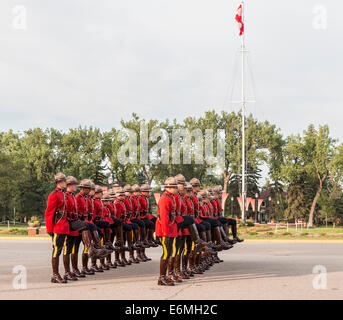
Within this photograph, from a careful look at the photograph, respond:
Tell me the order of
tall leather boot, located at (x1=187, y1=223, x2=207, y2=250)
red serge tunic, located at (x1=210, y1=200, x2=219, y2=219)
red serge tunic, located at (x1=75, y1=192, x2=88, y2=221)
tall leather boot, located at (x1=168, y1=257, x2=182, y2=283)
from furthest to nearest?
red serge tunic, located at (x1=210, y1=200, x2=219, y2=219)
red serge tunic, located at (x1=75, y1=192, x2=88, y2=221)
tall leather boot, located at (x1=187, y1=223, x2=207, y2=250)
tall leather boot, located at (x1=168, y1=257, x2=182, y2=283)

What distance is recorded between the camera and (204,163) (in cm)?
7200

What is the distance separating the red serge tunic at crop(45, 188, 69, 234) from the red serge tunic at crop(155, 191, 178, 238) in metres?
2.04

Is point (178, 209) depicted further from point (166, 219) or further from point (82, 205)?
point (82, 205)

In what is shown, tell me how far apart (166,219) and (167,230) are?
0.73 ft

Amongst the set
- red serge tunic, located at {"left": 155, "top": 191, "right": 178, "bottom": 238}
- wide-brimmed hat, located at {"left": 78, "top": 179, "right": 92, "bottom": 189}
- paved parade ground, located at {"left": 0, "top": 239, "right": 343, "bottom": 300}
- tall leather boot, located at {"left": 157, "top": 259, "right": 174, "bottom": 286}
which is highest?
wide-brimmed hat, located at {"left": 78, "top": 179, "right": 92, "bottom": 189}

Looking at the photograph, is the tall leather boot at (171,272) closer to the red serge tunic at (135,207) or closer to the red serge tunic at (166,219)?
the red serge tunic at (166,219)

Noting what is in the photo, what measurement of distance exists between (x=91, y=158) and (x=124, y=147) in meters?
4.98

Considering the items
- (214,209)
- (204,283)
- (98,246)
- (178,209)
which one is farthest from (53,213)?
(214,209)

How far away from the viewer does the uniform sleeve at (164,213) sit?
33.6 feet

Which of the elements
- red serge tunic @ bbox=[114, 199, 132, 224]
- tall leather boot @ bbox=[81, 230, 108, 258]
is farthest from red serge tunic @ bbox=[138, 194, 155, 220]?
tall leather boot @ bbox=[81, 230, 108, 258]

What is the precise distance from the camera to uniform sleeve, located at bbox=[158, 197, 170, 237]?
33.6ft

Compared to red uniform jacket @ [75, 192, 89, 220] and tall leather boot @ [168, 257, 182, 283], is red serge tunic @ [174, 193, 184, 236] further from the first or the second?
red uniform jacket @ [75, 192, 89, 220]
